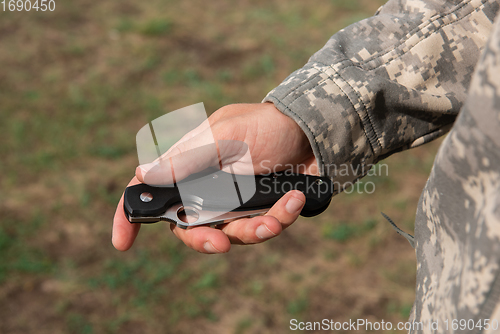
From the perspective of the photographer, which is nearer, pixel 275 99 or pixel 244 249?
pixel 275 99

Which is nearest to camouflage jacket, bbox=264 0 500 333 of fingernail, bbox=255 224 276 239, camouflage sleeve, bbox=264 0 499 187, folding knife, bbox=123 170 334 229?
camouflage sleeve, bbox=264 0 499 187

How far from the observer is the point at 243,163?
174cm

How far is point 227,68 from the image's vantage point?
14.6 feet

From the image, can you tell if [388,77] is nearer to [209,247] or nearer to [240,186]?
[240,186]

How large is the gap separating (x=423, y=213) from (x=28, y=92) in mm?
3953

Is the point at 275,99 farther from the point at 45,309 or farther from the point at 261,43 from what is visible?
the point at 261,43

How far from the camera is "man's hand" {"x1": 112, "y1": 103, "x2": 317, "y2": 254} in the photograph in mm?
1511

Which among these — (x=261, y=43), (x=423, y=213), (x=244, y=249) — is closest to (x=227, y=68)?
(x=261, y=43)

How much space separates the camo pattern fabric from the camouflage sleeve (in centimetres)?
56

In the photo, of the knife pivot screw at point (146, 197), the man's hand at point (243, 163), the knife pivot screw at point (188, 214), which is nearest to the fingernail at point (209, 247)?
the man's hand at point (243, 163)

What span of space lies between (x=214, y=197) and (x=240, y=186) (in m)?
0.12

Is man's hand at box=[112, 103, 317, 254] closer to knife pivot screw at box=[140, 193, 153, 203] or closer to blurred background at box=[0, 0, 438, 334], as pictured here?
knife pivot screw at box=[140, 193, 153, 203]

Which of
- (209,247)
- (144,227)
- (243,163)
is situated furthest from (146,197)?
(144,227)

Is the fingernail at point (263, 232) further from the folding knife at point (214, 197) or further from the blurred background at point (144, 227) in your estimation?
the blurred background at point (144, 227)
